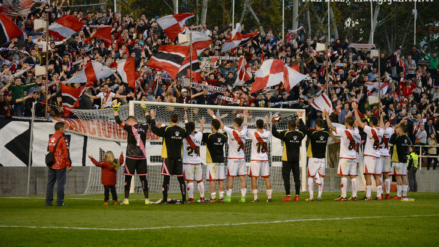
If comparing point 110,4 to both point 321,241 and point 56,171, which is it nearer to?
point 56,171

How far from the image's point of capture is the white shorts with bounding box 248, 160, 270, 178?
16469 millimetres

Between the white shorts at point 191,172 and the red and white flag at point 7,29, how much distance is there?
22.7 feet

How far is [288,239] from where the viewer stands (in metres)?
8.09

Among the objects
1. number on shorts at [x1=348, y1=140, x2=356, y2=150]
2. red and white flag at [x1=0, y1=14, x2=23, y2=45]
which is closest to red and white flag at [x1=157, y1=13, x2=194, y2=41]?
red and white flag at [x1=0, y1=14, x2=23, y2=45]

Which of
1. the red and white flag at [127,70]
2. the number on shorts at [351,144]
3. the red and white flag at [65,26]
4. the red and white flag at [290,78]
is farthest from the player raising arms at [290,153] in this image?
the red and white flag at [65,26]

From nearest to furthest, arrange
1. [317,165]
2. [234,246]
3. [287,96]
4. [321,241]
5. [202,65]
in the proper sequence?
[234,246], [321,241], [317,165], [287,96], [202,65]

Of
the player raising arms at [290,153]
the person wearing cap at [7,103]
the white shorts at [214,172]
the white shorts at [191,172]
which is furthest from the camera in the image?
the person wearing cap at [7,103]

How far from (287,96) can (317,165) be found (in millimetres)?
9073

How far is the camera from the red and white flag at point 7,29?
18031mm

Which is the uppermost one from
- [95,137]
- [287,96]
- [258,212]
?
[287,96]

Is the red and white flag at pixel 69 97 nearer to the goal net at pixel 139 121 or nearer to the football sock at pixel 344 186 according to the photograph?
the goal net at pixel 139 121

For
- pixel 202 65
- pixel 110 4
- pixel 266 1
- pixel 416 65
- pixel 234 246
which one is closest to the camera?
pixel 234 246

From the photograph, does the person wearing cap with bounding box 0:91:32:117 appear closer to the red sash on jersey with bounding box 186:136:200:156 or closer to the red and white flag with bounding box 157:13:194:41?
the red and white flag with bounding box 157:13:194:41

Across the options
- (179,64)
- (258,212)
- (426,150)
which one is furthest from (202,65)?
(258,212)
